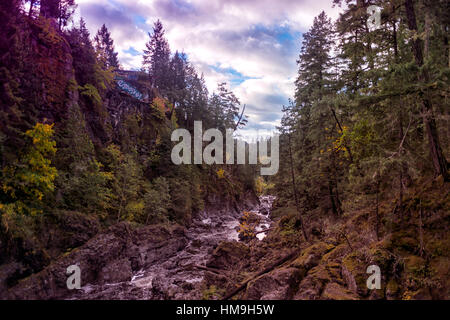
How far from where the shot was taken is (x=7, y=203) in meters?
11.2

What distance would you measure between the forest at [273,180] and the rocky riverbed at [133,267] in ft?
0.28

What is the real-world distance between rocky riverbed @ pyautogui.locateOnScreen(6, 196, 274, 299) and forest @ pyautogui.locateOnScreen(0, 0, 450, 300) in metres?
0.09

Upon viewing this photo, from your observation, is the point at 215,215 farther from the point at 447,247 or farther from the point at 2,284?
the point at 447,247

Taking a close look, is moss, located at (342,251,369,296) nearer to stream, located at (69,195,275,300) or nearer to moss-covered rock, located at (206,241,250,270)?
stream, located at (69,195,275,300)

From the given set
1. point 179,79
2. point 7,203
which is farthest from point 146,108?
point 7,203

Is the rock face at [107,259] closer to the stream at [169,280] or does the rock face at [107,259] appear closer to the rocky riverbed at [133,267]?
the rocky riverbed at [133,267]

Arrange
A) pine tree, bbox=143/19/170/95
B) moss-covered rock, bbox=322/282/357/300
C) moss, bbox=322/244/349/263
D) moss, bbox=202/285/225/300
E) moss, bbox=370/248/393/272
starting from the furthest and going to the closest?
pine tree, bbox=143/19/170/95 → moss, bbox=322/244/349/263 → moss, bbox=202/285/225/300 → moss, bbox=370/248/393/272 → moss-covered rock, bbox=322/282/357/300

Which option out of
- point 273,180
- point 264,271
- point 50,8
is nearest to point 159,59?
point 50,8

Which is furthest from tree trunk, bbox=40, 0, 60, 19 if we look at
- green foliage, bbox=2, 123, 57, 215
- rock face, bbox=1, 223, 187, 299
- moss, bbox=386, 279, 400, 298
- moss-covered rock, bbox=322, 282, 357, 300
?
moss, bbox=386, 279, 400, 298

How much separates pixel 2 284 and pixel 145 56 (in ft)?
140

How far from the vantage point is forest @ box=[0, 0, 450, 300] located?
778 cm

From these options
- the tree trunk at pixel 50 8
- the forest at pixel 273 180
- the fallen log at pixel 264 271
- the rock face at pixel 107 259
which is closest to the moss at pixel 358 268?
the forest at pixel 273 180

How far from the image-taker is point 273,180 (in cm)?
1994

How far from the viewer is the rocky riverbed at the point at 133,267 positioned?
34.8 feet
